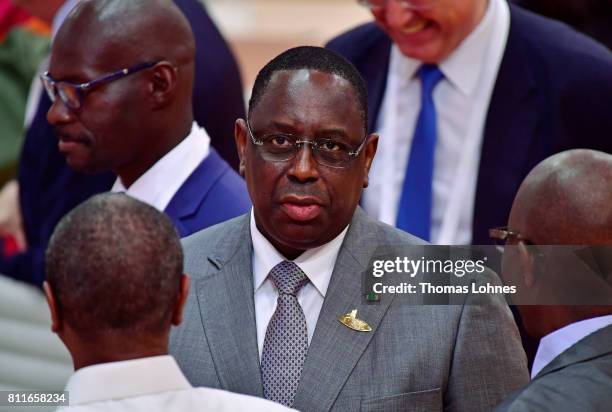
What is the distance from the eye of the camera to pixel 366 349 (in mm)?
3051

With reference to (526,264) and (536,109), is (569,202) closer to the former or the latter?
(526,264)

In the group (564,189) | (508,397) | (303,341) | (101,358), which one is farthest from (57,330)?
(564,189)

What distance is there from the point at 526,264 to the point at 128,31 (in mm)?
1369

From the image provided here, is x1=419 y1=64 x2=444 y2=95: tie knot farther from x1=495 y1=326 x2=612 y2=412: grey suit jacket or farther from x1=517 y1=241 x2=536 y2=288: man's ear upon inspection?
x1=495 y1=326 x2=612 y2=412: grey suit jacket

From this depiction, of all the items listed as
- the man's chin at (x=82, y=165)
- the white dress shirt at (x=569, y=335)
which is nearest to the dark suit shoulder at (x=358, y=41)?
the man's chin at (x=82, y=165)

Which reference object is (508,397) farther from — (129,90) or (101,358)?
(129,90)

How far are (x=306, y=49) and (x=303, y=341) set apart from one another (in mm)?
694

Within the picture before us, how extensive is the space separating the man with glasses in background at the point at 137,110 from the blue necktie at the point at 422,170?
0.65 meters

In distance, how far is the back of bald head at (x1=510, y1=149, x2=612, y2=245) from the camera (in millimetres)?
2963

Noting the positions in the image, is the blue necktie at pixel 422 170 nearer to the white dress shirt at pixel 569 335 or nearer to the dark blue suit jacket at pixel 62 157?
the dark blue suit jacket at pixel 62 157

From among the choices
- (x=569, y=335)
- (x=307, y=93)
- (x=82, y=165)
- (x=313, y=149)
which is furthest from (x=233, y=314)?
(x=82, y=165)

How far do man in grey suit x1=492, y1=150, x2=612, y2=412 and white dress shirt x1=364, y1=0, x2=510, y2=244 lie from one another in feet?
3.57

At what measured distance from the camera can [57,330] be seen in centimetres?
257

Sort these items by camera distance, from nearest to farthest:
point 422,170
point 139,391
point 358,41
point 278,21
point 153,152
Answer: point 139,391 → point 153,152 → point 422,170 → point 358,41 → point 278,21
